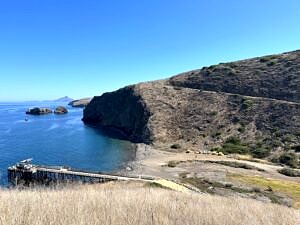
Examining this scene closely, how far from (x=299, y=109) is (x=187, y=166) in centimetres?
3691

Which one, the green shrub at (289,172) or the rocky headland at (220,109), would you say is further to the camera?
the rocky headland at (220,109)

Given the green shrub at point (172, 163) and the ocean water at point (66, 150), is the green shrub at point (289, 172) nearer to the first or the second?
the green shrub at point (172, 163)

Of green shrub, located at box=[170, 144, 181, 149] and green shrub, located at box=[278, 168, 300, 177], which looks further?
green shrub, located at box=[170, 144, 181, 149]

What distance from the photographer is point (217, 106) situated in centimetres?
9781

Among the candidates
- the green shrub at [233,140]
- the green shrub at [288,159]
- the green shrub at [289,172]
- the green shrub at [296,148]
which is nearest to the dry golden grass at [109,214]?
the green shrub at [289,172]

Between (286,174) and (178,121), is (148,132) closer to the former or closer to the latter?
(178,121)

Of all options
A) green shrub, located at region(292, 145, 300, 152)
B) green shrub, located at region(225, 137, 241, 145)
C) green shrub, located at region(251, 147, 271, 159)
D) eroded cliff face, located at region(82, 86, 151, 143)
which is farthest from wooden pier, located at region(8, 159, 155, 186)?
green shrub, located at region(292, 145, 300, 152)

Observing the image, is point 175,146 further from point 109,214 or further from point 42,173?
point 109,214

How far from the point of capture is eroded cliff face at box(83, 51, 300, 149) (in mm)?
83812

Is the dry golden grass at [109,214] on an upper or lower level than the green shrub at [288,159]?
upper

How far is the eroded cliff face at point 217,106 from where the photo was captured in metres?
83.8

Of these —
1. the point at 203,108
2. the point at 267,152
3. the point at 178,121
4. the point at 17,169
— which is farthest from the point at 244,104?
the point at 17,169

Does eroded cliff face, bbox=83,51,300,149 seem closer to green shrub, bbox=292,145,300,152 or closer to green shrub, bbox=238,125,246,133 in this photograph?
green shrub, bbox=238,125,246,133

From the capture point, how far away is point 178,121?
311 feet
